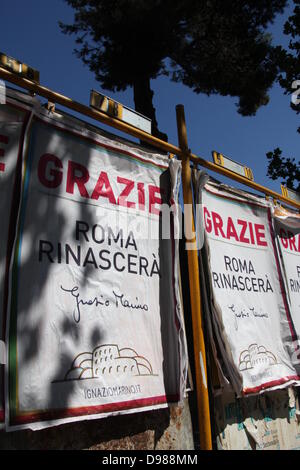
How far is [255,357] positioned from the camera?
9.10ft

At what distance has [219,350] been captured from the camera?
2576 mm

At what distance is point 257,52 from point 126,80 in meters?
2.63

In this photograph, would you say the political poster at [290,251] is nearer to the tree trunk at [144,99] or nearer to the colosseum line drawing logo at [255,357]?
the colosseum line drawing logo at [255,357]

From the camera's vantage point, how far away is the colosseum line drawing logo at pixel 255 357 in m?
2.67

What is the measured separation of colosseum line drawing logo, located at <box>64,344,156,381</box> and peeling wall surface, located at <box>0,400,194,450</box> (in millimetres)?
221

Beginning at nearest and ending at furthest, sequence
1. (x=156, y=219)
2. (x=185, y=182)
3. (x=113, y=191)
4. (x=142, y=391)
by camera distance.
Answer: (x=142, y=391)
(x=113, y=191)
(x=156, y=219)
(x=185, y=182)

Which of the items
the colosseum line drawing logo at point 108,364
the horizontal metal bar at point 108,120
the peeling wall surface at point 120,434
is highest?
the horizontal metal bar at point 108,120

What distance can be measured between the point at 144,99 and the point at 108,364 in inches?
257

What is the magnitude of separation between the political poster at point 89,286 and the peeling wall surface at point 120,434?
0.34ft
